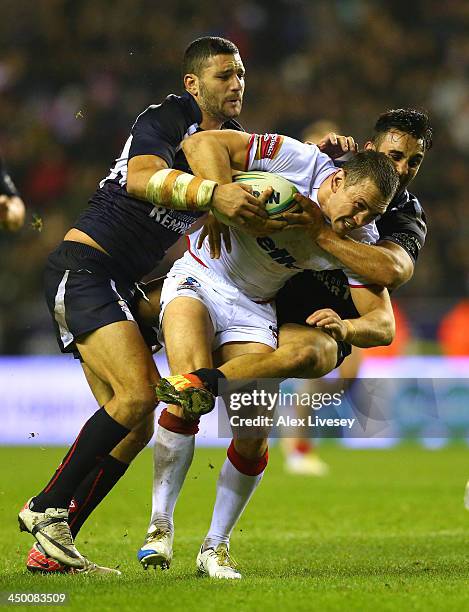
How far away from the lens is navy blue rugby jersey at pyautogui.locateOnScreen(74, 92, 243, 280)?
5.36m

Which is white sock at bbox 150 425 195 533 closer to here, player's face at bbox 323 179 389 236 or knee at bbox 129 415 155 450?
knee at bbox 129 415 155 450

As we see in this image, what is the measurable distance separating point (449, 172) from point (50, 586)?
11954mm

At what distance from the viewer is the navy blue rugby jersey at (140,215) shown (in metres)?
5.36

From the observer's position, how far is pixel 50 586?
15.2 ft

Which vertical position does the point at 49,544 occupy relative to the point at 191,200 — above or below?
below

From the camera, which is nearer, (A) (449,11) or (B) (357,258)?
(B) (357,258)

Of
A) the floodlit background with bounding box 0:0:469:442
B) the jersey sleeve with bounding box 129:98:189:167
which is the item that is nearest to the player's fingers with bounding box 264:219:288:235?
the jersey sleeve with bounding box 129:98:189:167

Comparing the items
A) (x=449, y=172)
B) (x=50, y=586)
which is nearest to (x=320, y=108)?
(x=449, y=172)

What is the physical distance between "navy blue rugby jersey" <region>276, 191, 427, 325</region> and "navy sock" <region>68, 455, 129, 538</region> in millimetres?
1111

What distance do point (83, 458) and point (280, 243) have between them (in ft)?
4.39

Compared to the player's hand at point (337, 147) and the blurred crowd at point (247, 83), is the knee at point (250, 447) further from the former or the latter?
the blurred crowd at point (247, 83)

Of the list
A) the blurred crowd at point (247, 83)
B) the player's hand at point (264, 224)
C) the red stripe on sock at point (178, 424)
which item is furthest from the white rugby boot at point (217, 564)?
the blurred crowd at point (247, 83)

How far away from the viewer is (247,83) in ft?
52.9

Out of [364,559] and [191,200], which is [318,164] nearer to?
[191,200]
